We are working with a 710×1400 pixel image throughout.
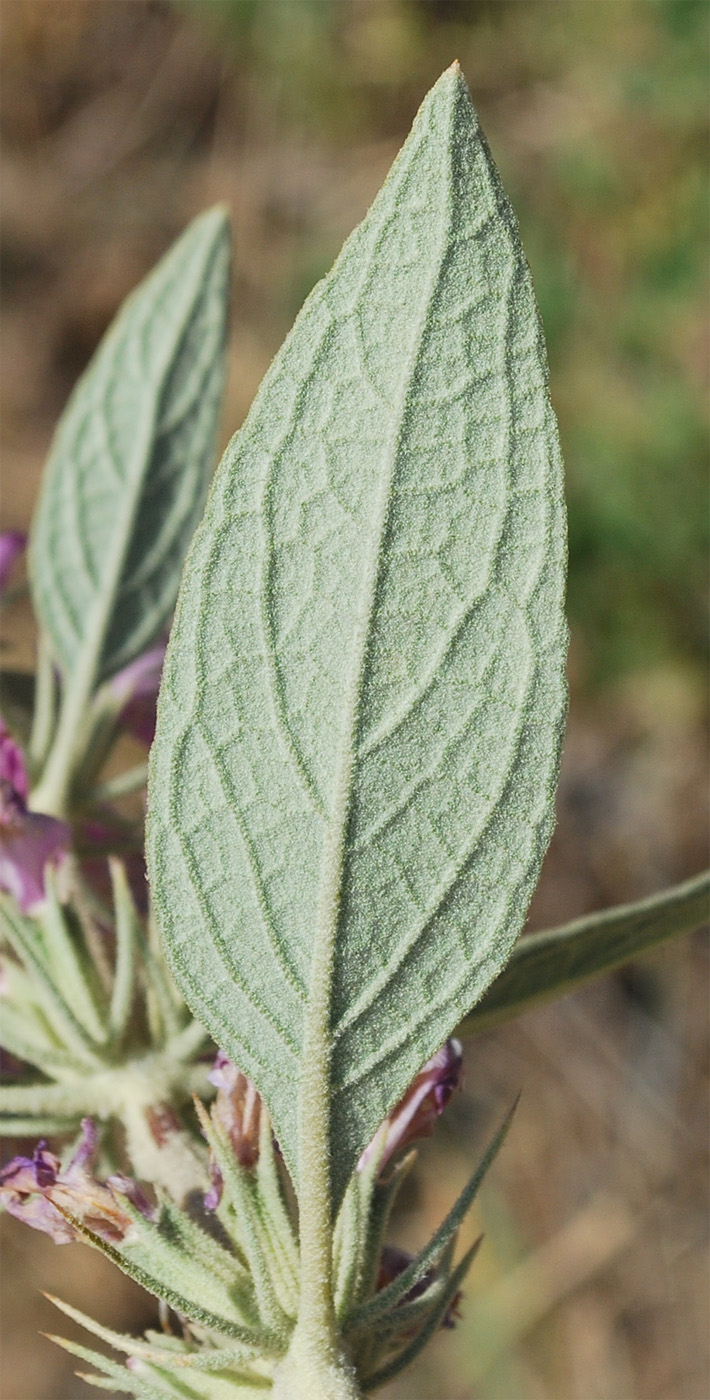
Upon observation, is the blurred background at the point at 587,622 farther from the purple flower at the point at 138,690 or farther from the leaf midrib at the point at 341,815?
the leaf midrib at the point at 341,815

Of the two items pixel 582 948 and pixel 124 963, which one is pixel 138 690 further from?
pixel 582 948

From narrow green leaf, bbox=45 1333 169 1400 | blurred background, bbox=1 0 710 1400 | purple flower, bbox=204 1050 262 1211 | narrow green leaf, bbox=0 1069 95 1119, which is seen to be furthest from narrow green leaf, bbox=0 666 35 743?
blurred background, bbox=1 0 710 1400

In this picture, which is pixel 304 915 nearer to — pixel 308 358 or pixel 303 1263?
pixel 303 1263

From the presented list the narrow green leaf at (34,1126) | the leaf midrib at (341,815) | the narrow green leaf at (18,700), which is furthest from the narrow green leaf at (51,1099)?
the narrow green leaf at (18,700)

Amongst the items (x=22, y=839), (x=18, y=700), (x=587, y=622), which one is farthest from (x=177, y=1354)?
(x=587, y=622)

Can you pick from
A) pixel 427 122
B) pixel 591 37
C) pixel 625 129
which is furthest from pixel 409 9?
pixel 427 122
